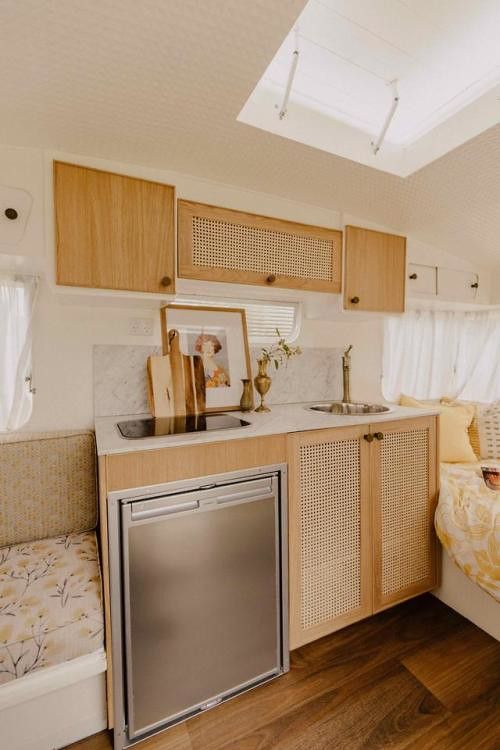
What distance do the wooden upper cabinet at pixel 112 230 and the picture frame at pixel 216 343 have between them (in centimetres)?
36

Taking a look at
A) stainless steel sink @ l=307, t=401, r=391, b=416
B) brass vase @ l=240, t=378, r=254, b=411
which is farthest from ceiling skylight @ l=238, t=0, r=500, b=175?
stainless steel sink @ l=307, t=401, r=391, b=416

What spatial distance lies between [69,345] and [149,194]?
829 millimetres

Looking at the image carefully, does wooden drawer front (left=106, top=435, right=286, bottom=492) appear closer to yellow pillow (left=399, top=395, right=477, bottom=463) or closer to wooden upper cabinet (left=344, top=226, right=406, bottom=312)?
wooden upper cabinet (left=344, top=226, right=406, bottom=312)

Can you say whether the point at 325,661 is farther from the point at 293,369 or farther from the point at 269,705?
the point at 293,369

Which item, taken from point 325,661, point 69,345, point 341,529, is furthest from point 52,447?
point 325,661

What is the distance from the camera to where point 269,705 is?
1.40 metres

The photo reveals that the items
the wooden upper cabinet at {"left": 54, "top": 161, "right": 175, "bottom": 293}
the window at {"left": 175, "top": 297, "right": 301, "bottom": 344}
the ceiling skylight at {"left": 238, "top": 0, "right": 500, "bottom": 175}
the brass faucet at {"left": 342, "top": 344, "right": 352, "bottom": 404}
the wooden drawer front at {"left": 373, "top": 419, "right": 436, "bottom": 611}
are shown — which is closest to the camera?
the ceiling skylight at {"left": 238, "top": 0, "right": 500, "bottom": 175}

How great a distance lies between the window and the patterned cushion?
107cm

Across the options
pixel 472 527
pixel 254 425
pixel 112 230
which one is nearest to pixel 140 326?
pixel 112 230

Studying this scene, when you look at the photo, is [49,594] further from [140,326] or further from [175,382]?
[140,326]

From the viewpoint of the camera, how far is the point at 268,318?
2311 mm

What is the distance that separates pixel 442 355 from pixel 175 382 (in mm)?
2402

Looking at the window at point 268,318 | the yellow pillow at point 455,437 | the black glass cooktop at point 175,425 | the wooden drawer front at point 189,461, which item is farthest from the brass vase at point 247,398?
the yellow pillow at point 455,437

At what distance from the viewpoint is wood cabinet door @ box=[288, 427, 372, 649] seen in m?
1.56
